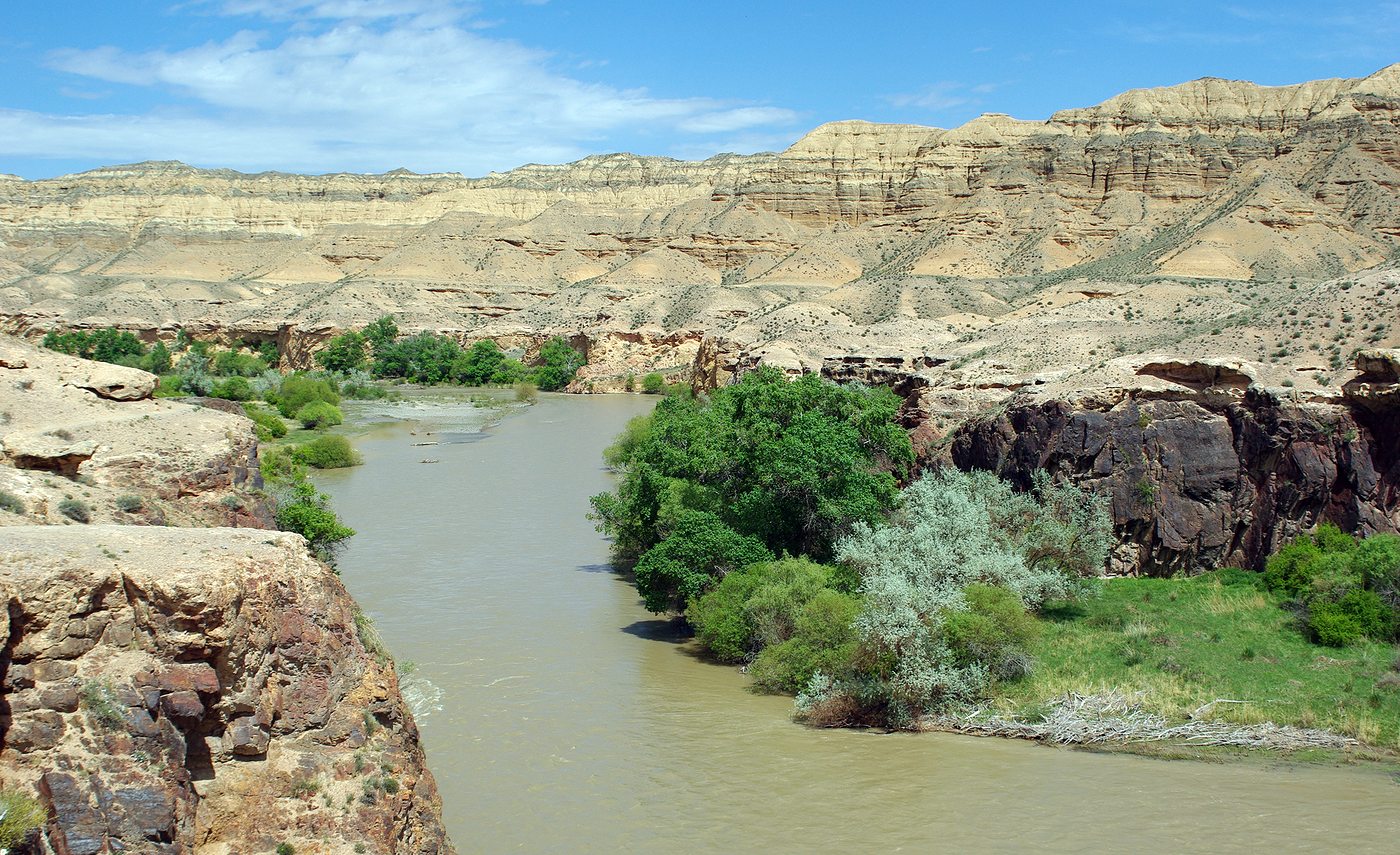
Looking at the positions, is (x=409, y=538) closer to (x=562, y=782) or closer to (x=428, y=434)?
(x=562, y=782)

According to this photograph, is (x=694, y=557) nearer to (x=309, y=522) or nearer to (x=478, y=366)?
(x=309, y=522)

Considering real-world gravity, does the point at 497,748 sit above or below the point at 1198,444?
below

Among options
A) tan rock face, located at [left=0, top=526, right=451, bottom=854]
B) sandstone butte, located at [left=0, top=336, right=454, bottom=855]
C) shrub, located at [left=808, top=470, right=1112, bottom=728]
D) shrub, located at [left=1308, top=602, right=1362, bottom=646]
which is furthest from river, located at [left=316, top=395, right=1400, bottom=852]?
tan rock face, located at [left=0, top=526, right=451, bottom=854]

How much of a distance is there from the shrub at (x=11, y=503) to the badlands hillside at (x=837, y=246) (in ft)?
61.7

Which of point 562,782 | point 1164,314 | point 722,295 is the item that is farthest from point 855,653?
point 722,295

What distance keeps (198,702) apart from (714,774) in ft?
26.6

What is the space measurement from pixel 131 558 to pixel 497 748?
8.46 m

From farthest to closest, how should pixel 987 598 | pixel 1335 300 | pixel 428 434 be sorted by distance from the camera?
pixel 428 434
pixel 1335 300
pixel 987 598

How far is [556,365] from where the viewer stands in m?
85.7

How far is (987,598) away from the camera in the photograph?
17938 mm

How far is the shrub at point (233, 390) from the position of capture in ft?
203

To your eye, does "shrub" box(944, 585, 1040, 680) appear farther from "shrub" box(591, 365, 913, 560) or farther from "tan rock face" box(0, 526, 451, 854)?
"tan rock face" box(0, 526, 451, 854)

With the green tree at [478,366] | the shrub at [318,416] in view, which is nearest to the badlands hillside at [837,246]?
the green tree at [478,366]

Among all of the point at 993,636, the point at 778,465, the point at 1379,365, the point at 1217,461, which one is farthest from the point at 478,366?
the point at 993,636
